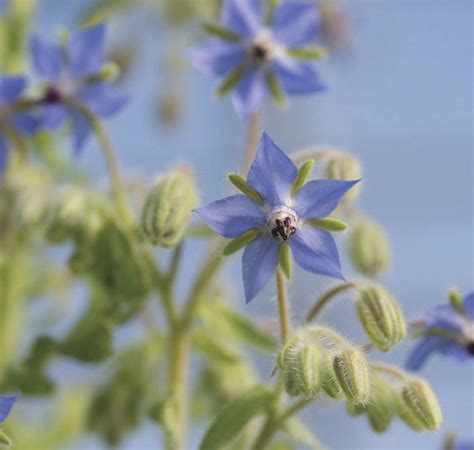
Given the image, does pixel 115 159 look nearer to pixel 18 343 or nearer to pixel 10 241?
pixel 10 241

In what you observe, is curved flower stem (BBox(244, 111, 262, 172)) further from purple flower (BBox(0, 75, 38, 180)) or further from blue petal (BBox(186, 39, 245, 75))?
purple flower (BBox(0, 75, 38, 180))

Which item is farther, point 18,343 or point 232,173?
point 18,343

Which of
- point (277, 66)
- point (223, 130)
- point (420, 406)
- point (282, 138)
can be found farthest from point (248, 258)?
point (223, 130)

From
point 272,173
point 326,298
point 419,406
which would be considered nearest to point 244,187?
point 272,173

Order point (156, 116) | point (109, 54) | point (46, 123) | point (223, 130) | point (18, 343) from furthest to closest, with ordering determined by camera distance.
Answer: point (223, 130) → point (156, 116) → point (109, 54) → point (18, 343) → point (46, 123)

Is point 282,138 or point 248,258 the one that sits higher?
point 282,138

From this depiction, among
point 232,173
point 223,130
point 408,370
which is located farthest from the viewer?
point 223,130

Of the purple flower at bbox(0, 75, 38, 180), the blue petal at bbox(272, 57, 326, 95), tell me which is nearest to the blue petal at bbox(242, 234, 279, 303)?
the blue petal at bbox(272, 57, 326, 95)

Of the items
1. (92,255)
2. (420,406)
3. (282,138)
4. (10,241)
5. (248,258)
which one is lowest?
(420,406)
